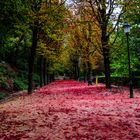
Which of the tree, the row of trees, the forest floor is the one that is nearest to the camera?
the forest floor

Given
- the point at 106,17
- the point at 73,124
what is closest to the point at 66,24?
the point at 106,17

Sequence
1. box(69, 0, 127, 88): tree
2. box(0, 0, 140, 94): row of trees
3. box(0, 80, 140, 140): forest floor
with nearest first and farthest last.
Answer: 1. box(0, 80, 140, 140): forest floor
2. box(0, 0, 140, 94): row of trees
3. box(69, 0, 127, 88): tree

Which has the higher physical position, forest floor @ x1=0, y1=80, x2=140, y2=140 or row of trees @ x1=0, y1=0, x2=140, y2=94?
row of trees @ x1=0, y1=0, x2=140, y2=94

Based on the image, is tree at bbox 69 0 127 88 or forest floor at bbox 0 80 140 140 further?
tree at bbox 69 0 127 88

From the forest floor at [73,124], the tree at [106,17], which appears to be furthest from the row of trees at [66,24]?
the forest floor at [73,124]

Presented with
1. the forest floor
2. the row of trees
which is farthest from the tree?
the forest floor

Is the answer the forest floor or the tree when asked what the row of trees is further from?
the forest floor

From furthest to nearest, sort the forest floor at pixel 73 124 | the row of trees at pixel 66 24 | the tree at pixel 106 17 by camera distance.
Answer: the tree at pixel 106 17 → the row of trees at pixel 66 24 → the forest floor at pixel 73 124

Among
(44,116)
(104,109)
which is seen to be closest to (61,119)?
(44,116)

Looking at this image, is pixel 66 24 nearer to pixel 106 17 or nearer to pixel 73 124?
pixel 106 17

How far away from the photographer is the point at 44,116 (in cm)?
1388

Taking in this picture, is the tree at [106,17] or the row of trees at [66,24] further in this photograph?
the tree at [106,17]

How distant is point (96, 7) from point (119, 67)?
10.6m

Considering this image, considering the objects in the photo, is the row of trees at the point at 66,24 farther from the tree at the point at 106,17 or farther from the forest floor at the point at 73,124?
the forest floor at the point at 73,124
